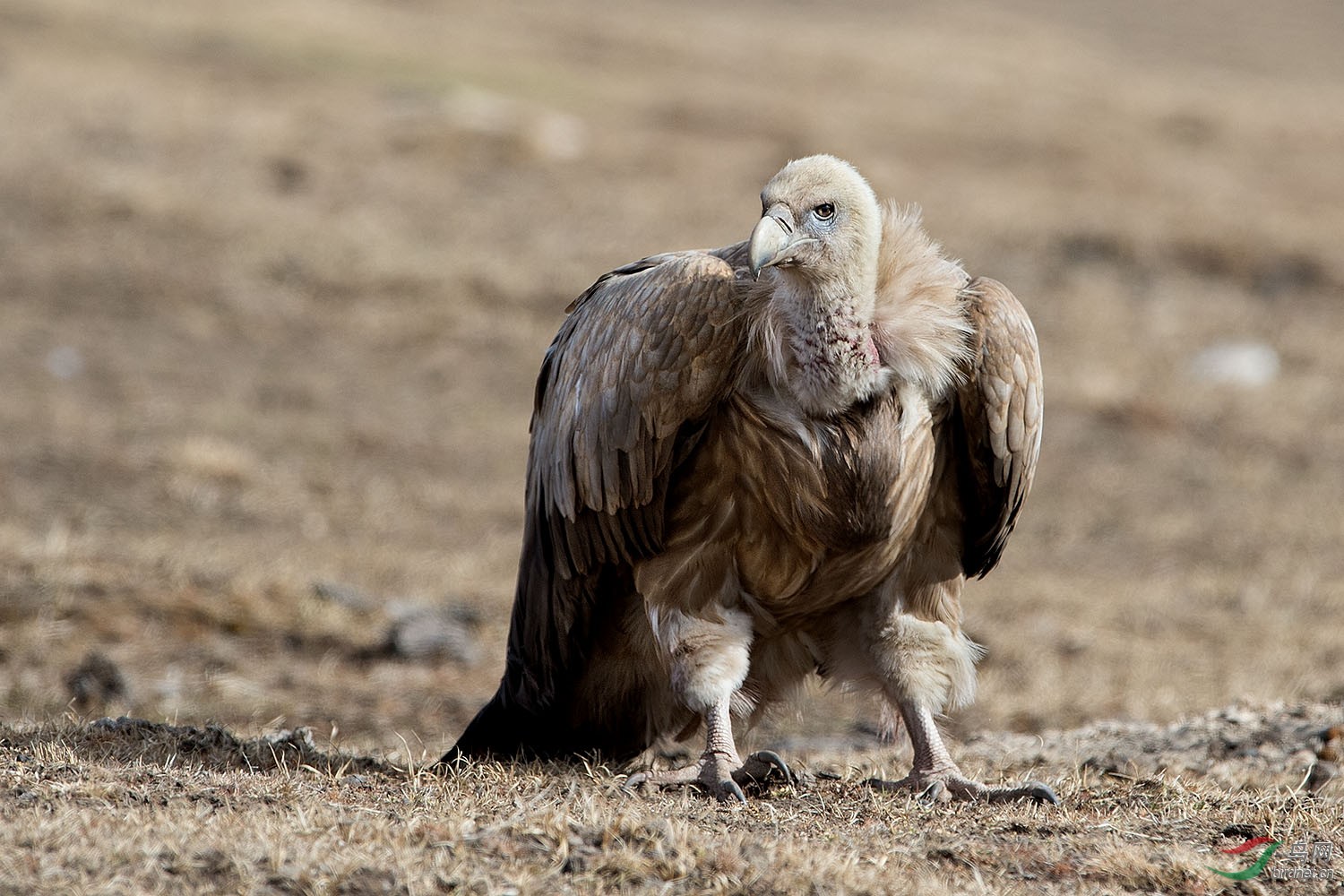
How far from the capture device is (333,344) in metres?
14.4

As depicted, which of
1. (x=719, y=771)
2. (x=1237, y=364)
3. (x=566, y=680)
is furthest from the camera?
(x=1237, y=364)

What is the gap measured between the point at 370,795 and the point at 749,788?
111 centimetres

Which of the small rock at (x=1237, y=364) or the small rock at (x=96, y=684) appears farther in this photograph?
the small rock at (x=1237, y=364)

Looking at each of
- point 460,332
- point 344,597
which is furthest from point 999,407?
point 460,332

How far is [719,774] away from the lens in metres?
4.54

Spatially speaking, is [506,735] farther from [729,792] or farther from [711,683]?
[729,792]

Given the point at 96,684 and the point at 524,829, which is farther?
the point at 96,684

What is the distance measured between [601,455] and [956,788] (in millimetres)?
1443

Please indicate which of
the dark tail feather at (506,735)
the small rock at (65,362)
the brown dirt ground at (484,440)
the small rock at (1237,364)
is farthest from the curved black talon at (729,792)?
the small rock at (1237,364)

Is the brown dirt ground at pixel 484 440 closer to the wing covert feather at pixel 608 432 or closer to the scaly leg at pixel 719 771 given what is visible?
the scaly leg at pixel 719 771

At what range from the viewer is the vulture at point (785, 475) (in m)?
4.50

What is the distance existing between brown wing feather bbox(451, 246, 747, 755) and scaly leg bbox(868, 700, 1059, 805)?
0.92 meters

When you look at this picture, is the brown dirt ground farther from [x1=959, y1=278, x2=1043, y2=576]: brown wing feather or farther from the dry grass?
[x1=959, y1=278, x2=1043, y2=576]: brown wing feather

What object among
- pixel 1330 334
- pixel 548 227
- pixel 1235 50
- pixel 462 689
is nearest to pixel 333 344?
pixel 548 227
